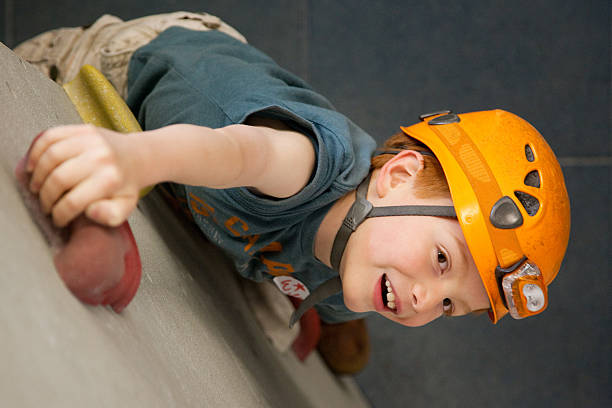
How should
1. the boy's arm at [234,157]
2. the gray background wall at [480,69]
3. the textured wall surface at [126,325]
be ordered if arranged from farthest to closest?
the gray background wall at [480,69]
the boy's arm at [234,157]
the textured wall surface at [126,325]

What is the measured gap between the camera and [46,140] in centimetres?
41

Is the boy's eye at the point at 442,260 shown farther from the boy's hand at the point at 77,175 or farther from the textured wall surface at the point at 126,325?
the boy's hand at the point at 77,175

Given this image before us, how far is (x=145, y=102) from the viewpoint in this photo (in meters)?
0.93

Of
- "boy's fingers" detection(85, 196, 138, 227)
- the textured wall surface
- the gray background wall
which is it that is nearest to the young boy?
the textured wall surface

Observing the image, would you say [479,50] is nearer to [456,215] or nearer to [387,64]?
[387,64]

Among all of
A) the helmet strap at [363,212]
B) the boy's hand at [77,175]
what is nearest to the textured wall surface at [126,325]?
the boy's hand at [77,175]

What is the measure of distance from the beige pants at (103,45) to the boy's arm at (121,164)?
50cm

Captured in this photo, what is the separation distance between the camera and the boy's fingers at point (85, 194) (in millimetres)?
405

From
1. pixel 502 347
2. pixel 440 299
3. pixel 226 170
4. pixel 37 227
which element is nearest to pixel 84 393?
pixel 37 227

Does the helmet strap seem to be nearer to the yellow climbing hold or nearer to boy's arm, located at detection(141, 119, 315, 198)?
boy's arm, located at detection(141, 119, 315, 198)

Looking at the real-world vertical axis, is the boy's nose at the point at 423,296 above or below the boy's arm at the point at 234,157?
below

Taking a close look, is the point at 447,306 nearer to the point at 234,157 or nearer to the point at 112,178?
the point at 234,157

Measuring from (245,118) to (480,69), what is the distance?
915 mm

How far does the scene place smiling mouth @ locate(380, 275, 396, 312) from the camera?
0.79m
